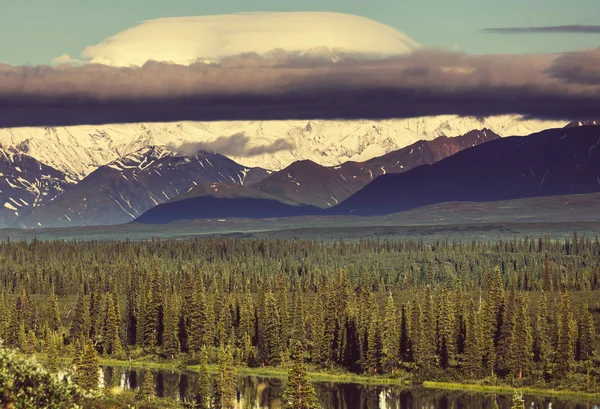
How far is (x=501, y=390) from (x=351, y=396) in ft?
77.0

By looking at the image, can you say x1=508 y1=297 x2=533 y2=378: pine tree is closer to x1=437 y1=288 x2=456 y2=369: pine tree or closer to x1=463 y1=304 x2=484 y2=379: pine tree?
x1=463 y1=304 x2=484 y2=379: pine tree

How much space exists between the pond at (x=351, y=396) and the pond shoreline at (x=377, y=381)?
291cm

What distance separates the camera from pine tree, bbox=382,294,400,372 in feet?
581

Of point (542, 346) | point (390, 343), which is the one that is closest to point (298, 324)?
point (390, 343)

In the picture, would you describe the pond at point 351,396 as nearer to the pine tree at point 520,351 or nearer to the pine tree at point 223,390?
the pine tree at point 223,390

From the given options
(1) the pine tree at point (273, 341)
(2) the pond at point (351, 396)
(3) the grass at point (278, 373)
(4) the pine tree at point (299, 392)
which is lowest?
(3) the grass at point (278, 373)

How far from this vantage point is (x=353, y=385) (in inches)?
6806

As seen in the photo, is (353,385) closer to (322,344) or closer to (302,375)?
(322,344)

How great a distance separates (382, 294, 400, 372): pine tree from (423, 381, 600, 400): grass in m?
8.33

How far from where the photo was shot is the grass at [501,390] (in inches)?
6329

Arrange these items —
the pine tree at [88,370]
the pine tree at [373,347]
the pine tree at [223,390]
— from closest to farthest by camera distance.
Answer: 1. the pine tree at [88,370]
2. the pine tree at [223,390]
3. the pine tree at [373,347]

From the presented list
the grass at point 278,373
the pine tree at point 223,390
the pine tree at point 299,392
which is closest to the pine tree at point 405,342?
the grass at point 278,373

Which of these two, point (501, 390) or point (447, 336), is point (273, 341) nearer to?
point (447, 336)

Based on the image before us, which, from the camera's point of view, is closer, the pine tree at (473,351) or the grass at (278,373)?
the pine tree at (473,351)
